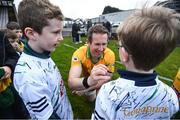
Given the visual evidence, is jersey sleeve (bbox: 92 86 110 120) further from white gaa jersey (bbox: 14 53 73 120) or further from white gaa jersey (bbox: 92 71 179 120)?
white gaa jersey (bbox: 14 53 73 120)

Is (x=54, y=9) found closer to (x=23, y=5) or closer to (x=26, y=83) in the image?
(x=23, y=5)

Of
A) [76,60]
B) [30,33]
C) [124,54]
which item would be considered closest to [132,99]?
[124,54]

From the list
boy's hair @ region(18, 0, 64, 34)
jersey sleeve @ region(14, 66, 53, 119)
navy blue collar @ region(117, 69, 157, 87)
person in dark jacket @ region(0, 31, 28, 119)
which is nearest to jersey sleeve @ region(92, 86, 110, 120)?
navy blue collar @ region(117, 69, 157, 87)

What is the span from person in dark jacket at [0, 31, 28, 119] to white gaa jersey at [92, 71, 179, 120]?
1797mm

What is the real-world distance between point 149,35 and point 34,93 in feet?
3.67

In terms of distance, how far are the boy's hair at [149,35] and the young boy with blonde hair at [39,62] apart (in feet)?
2.91

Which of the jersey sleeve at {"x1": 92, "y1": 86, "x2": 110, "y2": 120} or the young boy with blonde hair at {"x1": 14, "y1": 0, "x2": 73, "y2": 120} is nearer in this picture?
the jersey sleeve at {"x1": 92, "y1": 86, "x2": 110, "y2": 120}

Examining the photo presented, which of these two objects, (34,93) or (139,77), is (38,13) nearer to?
(34,93)

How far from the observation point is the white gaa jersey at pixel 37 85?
2787 millimetres

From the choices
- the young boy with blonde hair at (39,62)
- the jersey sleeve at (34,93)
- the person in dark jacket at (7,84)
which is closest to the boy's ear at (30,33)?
the young boy with blonde hair at (39,62)

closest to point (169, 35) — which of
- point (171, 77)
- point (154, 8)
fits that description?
point (154, 8)

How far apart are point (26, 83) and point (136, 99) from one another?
0.97 m

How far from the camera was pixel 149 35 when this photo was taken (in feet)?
7.27

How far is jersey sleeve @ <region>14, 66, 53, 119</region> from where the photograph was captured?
2.78m
